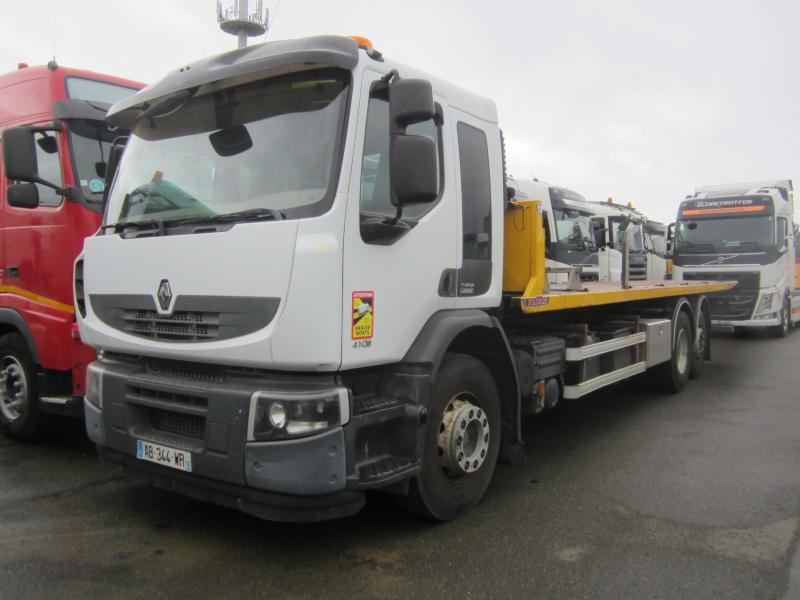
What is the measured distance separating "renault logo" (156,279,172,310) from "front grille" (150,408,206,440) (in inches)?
22.1

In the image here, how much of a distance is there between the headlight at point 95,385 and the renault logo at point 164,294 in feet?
2.33

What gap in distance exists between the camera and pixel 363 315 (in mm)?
3289

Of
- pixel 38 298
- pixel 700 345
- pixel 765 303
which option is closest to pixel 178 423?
pixel 38 298

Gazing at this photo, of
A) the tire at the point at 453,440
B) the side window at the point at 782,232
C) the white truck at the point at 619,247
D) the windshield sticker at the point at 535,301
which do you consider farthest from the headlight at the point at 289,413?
the side window at the point at 782,232

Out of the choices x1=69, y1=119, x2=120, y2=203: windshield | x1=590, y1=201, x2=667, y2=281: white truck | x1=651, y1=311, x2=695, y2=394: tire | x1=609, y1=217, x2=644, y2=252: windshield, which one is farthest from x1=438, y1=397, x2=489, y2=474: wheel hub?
x1=609, y1=217, x2=644, y2=252: windshield

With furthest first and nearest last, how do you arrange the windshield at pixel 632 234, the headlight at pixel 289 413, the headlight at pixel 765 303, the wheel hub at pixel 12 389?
the windshield at pixel 632 234 → the headlight at pixel 765 303 → the wheel hub at pixel 12 389 → the headlight at pixel 289 413

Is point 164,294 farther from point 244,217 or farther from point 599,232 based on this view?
point 599,232

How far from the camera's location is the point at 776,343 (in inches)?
549

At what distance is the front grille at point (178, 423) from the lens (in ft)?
11.3

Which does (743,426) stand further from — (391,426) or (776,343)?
(776,343)

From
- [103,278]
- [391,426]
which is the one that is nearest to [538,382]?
[391,426]

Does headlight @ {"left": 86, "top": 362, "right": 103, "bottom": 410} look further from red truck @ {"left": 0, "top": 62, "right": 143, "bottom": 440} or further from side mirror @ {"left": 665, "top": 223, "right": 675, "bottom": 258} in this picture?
side mirror @ {"left": 665, "top": 223, "right": 675, "bottom": 258}

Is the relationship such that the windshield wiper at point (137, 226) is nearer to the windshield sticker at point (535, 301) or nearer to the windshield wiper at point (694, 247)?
the windshield sticker at point (535, 301)

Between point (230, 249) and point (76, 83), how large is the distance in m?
3.33
